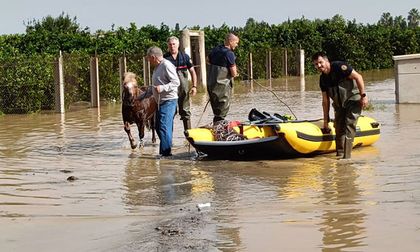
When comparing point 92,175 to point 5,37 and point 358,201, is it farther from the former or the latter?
point 5,37

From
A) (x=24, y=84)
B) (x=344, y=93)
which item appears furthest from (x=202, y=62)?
(x=344, y=93)

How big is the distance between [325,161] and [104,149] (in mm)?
4001

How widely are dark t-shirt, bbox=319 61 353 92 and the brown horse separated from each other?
2.91m

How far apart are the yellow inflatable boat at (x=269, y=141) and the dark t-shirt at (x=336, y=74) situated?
2.23ft

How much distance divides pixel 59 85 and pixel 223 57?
986 cm

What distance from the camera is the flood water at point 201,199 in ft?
20.3

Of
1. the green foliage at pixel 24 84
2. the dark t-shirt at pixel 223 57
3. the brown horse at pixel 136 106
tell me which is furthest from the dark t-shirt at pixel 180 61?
the green foliage at pixel 24 84

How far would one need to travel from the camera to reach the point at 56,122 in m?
18.5

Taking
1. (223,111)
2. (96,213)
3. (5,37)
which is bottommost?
(96,213)

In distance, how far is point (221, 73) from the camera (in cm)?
1213

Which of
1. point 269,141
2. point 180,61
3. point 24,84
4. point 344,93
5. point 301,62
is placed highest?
point 301,62

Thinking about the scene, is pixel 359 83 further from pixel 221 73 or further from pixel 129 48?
pixel 129 48

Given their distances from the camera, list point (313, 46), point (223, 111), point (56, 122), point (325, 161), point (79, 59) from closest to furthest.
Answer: point (325, 161) → point (223, 111) → point (56, 122) → point (79, 59) → point (313, 46)

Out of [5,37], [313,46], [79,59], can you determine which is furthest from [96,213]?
[313,46]
